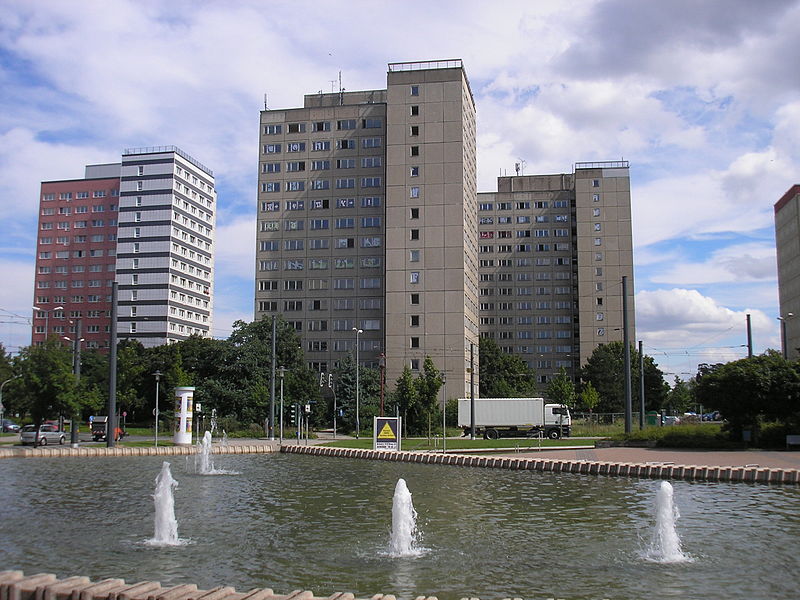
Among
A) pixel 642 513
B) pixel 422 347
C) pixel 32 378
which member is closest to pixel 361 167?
pixel 422 347

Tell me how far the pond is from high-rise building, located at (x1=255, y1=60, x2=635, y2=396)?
63.0 meters

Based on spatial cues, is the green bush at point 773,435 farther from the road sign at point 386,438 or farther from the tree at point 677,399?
the tree at point 677,399

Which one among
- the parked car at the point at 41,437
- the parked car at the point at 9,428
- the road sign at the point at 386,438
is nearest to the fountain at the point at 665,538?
the road sign at the point at 386,438

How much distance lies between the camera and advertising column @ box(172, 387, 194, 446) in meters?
46.1

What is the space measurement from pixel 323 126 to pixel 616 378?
51.3 metres

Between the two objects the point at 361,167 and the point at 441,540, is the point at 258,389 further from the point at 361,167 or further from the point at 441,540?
the point at 441,540

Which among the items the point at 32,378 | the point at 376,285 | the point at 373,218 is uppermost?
the point at 373,218

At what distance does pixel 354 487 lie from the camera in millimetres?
22734

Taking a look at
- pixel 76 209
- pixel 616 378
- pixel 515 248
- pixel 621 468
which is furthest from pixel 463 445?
pixel 76 209

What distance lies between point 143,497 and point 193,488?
9.38 ft

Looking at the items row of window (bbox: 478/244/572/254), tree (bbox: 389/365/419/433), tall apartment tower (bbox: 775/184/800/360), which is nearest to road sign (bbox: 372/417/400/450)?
tree (bbox: 389/365/419/433)

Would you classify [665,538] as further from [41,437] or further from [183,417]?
[41,437]

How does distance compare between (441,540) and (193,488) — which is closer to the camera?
(441,540)

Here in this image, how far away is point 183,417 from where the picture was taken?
46.1 m
